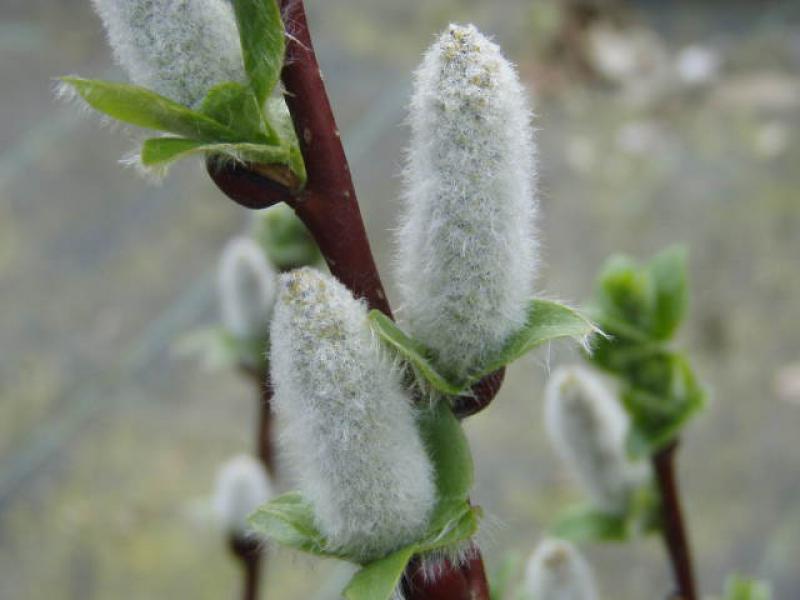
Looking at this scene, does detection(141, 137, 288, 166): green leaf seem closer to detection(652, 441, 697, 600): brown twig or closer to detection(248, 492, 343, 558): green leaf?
detection(248, 492, 343, 558): green leaf

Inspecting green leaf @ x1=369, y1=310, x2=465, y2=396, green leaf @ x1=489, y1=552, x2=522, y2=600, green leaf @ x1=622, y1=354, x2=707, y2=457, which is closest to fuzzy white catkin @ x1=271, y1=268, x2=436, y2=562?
green leaf @ x1=369, y1=310, x2=465, y2=396

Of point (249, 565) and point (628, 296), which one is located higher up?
point (628, 296)

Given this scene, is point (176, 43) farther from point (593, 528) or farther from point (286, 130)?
point (593, 528)

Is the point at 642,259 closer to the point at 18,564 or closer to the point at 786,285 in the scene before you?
the point at 786,285

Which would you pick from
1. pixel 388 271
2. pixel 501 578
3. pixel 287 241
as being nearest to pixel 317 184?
pixel 501 578

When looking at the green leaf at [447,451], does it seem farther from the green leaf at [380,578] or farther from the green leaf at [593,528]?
the green leaf at [593,528]
